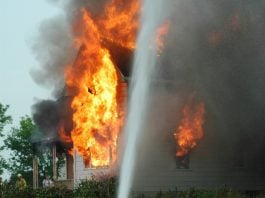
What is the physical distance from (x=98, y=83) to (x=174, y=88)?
302 cm

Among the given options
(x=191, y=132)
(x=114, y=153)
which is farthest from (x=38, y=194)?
(x=191, y=132)

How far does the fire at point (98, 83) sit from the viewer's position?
2231 cm

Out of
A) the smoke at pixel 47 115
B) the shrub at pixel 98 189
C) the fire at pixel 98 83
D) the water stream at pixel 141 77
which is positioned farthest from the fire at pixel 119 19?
→ the shrub at pixel 98 189

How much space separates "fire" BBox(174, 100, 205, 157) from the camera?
878 inches

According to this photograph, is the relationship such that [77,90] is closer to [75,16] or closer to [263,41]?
[75,16]

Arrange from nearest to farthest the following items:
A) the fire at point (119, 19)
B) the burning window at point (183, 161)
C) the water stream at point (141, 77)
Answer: the water stream at point (141, 77) < the fire at point (119, 19) < the burning window at point (183, 161)

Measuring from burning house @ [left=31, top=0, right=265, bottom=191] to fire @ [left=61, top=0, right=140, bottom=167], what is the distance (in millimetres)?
40

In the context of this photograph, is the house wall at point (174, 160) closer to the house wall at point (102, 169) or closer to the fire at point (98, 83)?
the house wall at point (102, 169)

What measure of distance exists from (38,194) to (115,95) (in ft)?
16.4

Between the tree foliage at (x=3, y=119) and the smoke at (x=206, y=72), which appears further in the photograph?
the tree foliage at (x=3, y=119)

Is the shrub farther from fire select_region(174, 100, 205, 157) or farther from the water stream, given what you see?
fire select_region(174, 100, 205, 157)

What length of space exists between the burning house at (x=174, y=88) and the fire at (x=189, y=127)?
1.6 inches

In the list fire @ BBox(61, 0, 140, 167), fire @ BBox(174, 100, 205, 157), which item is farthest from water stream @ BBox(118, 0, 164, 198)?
fire @ BBox(174, 100, 205, 157)

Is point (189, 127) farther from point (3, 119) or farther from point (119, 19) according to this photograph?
point (3, 119)
